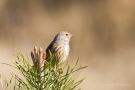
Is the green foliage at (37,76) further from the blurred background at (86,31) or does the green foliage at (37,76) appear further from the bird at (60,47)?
the blurred background at (86,31)

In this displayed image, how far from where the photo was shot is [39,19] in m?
11.5

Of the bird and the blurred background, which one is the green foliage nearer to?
the bird

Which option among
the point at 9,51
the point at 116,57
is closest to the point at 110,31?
the point at 116,57

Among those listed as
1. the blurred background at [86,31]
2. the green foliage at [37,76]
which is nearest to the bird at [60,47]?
the green foliage at [37,76]

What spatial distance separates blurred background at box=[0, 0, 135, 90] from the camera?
11.1 metres

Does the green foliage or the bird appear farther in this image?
the bird

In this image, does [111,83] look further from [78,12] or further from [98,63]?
[78,12]

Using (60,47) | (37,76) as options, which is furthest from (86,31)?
(37,76)

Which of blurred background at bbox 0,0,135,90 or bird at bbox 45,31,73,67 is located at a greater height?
blurred background at bbox 0,0,135,90

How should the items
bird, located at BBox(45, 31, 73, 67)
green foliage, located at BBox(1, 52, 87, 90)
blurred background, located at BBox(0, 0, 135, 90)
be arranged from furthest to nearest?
blurred background, located at BBox(0, 0, 135, 90) → bird, located at BBox(45, 31, 73, 67) → green foliage, located at BBox(1, 52, 87, 90)

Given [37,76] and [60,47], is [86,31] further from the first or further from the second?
[37,76]

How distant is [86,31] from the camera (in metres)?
11.3

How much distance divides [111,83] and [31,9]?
9.04ft

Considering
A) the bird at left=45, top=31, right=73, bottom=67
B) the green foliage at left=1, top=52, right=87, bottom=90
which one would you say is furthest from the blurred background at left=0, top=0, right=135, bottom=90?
the green foliage at left=1, top=52, right=87, bottom=90
